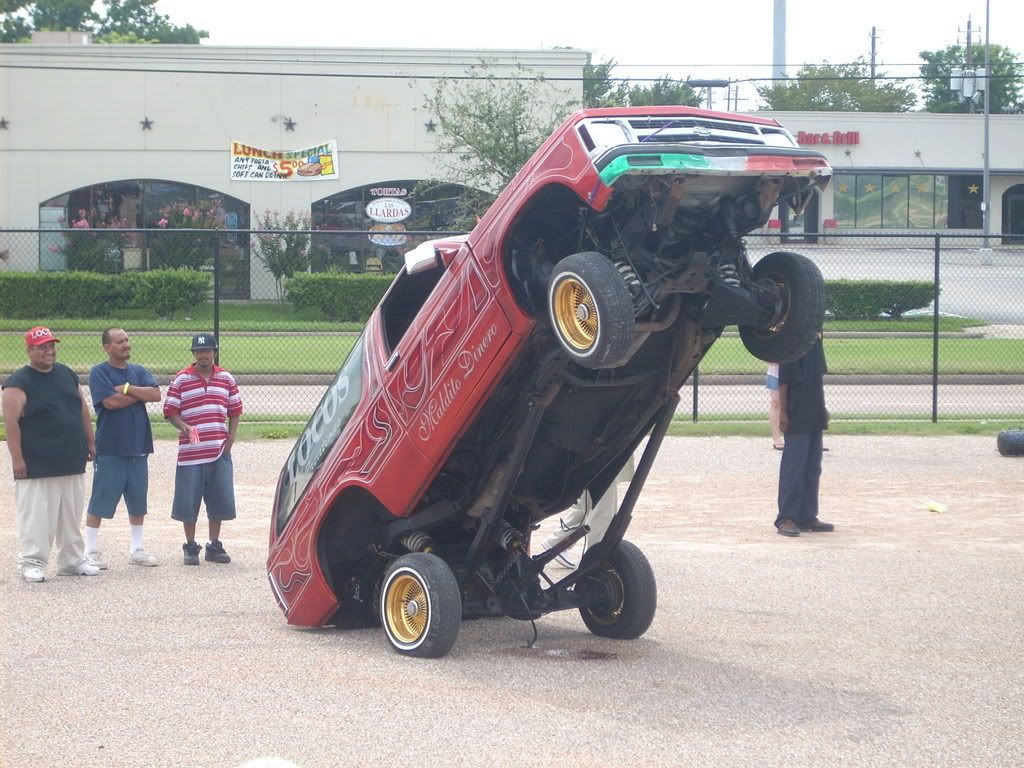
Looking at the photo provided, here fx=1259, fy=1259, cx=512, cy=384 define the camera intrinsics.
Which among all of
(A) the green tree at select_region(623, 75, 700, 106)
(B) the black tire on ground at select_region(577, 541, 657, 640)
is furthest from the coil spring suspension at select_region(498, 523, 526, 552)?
(A) the green tree at select_region(623, 75, 700, 106)

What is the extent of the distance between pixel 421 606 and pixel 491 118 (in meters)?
27.0

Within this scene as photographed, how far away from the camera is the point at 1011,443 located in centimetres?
1448

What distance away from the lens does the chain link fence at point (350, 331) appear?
19.1 meters

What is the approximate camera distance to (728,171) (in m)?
5.39

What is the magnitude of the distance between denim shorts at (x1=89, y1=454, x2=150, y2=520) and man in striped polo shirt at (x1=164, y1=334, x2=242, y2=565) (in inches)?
11.0

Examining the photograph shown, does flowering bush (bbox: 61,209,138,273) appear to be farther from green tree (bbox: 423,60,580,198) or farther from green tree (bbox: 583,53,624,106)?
green tree (bbox: 583,53,624,106)

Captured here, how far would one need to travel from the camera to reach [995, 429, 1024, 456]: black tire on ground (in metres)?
14.5

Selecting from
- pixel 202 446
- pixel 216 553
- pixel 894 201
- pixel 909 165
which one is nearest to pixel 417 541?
pixel 216 553

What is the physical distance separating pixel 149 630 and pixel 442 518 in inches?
77.4

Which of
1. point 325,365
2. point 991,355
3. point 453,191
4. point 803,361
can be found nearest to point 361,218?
point 453,191

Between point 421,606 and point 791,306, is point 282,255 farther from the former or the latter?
point 791,306

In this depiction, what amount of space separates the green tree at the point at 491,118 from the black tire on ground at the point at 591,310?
87.8 feet

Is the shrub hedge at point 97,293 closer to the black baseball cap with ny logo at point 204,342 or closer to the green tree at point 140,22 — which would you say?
the black baseball cap with ny logo at point 204,342

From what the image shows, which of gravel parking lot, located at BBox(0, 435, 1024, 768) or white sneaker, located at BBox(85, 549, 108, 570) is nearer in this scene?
gravel parking lot, located at BBox(0, 435, 1024, 768)
